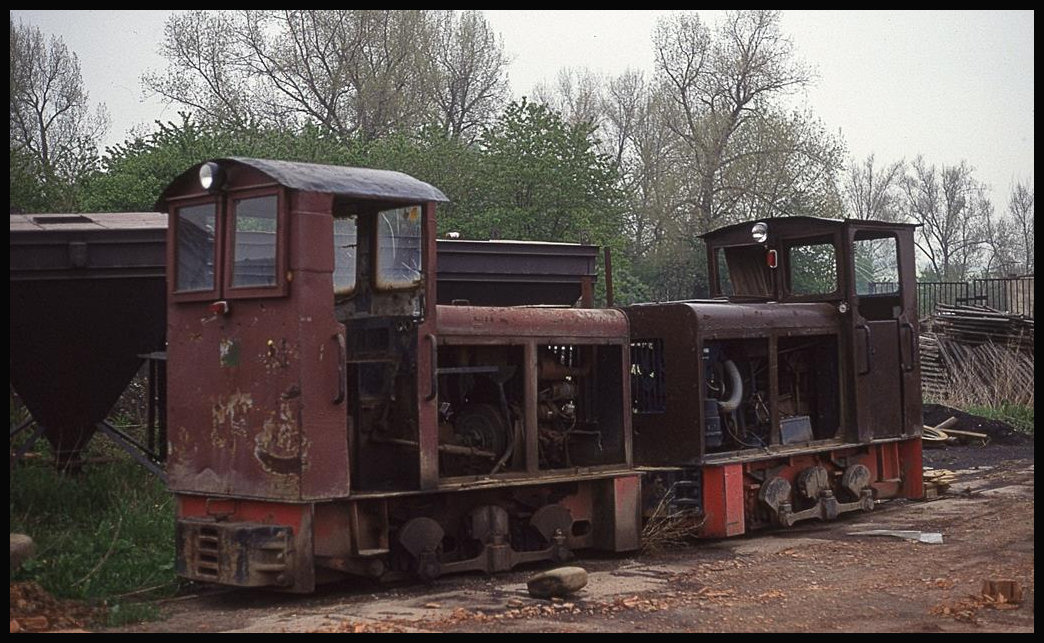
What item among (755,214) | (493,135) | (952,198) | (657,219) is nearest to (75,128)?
(493,135)

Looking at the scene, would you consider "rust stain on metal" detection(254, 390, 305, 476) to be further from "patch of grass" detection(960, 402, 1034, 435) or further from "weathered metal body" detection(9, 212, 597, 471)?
"patch of grass" detection(960, 402, 1034, 435)

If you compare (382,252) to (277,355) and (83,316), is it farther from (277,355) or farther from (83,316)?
(83,316)

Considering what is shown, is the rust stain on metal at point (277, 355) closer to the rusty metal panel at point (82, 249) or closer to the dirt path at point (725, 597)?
the dirt path at point (725, 597)

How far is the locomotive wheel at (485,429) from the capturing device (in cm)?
980

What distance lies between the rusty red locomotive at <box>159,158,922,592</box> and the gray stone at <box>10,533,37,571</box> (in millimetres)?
958

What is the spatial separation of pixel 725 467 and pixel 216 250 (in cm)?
507

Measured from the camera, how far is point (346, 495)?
27.3ft

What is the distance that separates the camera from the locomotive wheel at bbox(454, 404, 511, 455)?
386 inches

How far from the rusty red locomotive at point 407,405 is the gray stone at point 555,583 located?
1099 millimetres

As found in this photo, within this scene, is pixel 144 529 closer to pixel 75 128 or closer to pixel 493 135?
pixel 493 135

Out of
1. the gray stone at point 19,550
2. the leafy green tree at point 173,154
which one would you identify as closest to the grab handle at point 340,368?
the gray stone at point 19,550

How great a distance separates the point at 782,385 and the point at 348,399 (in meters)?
5.67

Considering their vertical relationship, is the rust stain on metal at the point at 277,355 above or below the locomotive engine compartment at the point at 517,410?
above

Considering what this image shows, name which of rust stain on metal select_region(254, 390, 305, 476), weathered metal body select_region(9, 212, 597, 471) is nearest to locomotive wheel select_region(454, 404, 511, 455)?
weathered metal body select_region(9, 212, 597, 471)
